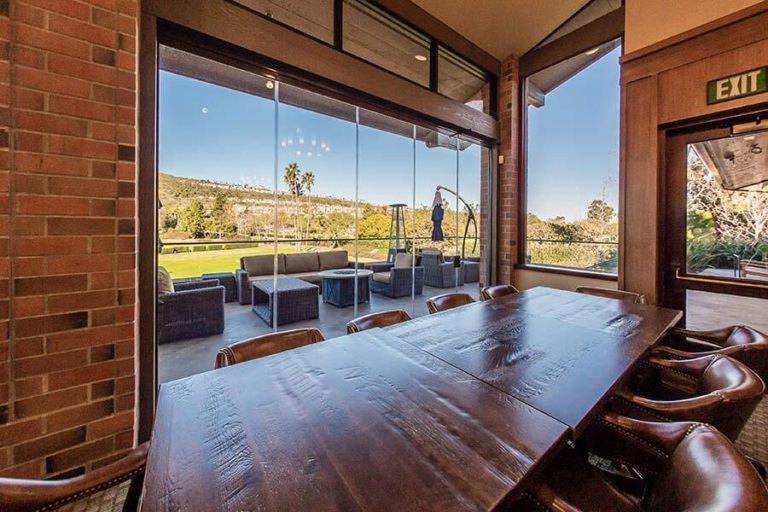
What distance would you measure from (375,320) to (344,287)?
2839 millimetres

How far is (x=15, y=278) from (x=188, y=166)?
142 cm

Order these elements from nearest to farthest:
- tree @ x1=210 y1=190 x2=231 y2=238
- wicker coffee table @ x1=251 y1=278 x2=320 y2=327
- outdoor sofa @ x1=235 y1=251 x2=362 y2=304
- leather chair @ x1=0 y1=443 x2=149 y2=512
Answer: leather chair @ x1=0 y1=443 x2=149 y2=512 < tree @ x1=210 y1=190 x2=231 y2=238 < outdoor sofa @ x1=235 y1=251 x2=362 y2=304 < wicker coffee table @ x1=251 y1=278 x2=320 y2=327

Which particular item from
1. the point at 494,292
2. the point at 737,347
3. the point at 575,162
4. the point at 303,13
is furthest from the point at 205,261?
the point at 575,162

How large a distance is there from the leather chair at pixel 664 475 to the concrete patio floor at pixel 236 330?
252cm

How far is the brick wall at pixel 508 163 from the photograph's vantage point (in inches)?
159

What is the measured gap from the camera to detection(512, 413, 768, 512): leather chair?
61cm

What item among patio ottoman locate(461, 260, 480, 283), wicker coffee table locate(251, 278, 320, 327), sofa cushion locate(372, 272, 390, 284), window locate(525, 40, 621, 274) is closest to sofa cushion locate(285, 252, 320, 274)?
wicker coffee table locate(251, 278, 320, 327)

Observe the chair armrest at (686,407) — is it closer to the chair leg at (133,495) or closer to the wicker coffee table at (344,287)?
the chair leg at (133,495)

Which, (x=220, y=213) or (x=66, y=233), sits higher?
(x=220, y=213)

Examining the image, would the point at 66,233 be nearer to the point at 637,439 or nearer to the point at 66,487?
the point at 66,487

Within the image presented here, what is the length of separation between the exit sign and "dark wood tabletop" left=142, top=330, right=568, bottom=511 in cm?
323

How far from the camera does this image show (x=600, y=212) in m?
3.40

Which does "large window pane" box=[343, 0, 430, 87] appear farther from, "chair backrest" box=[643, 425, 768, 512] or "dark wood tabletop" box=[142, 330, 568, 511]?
"chair backrest" box=[643, 425, 768, 512]

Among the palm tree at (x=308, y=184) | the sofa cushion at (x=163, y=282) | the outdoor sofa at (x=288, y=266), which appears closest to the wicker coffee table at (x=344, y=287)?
the outdoor sofa at (x=288, y=266)
